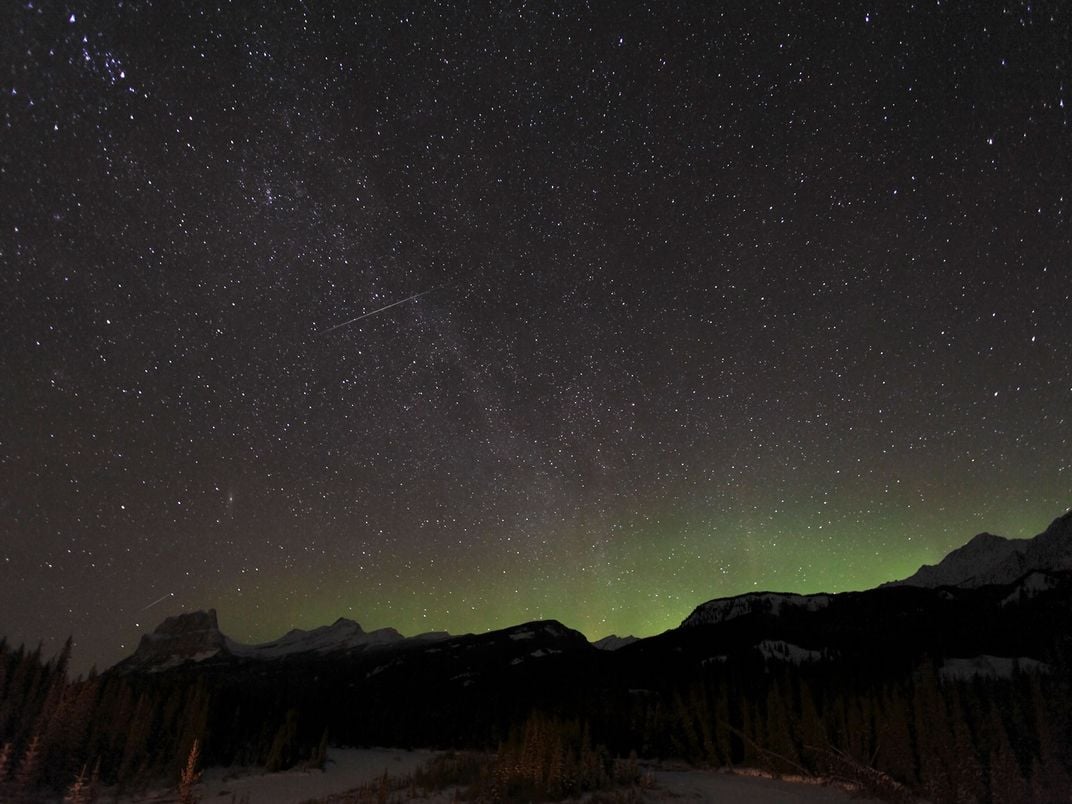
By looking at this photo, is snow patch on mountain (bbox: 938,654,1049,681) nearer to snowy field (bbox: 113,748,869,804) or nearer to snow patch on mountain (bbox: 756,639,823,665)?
snow patch on mountain (bbox: 756,639,823,665)

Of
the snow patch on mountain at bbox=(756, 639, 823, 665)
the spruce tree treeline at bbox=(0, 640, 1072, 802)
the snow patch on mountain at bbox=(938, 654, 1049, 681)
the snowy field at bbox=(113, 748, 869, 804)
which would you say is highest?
the snow patch on mountain at bbox=(756, 639, 823, 665)

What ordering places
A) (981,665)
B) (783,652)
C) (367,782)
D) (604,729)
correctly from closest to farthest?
(367,782)
(604,729)
(981,665)
(783,652)

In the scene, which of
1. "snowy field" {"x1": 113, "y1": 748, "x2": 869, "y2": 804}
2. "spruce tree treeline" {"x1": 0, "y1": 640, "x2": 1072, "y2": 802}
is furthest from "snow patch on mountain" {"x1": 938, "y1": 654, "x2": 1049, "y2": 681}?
"snowy field" {"x1": 113, "y1": 748, "x2": 869, "y2": 804}

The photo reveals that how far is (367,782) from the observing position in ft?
148

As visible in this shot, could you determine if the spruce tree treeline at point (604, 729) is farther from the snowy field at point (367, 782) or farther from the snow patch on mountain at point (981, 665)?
the snow patch on mountain at point (981, 665)

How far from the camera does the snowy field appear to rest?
1125 inches

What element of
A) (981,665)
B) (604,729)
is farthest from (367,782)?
(981,665)

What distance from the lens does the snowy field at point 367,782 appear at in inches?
1125

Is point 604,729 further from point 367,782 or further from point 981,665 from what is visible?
point 981,665

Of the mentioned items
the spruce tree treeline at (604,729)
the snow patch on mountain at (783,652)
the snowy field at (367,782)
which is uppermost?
the snow patch on mountain at (783,652)

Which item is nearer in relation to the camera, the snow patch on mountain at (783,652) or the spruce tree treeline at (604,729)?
the spruce tree treeline at (604,729)

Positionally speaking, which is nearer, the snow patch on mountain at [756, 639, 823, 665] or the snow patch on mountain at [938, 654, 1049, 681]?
the snow patch on mountain at [938, 654, 1049, 681]

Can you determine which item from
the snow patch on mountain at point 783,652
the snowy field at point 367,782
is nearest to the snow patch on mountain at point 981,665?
the snow patch on mountain at point 783,652

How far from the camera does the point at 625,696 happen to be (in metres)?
88.2
